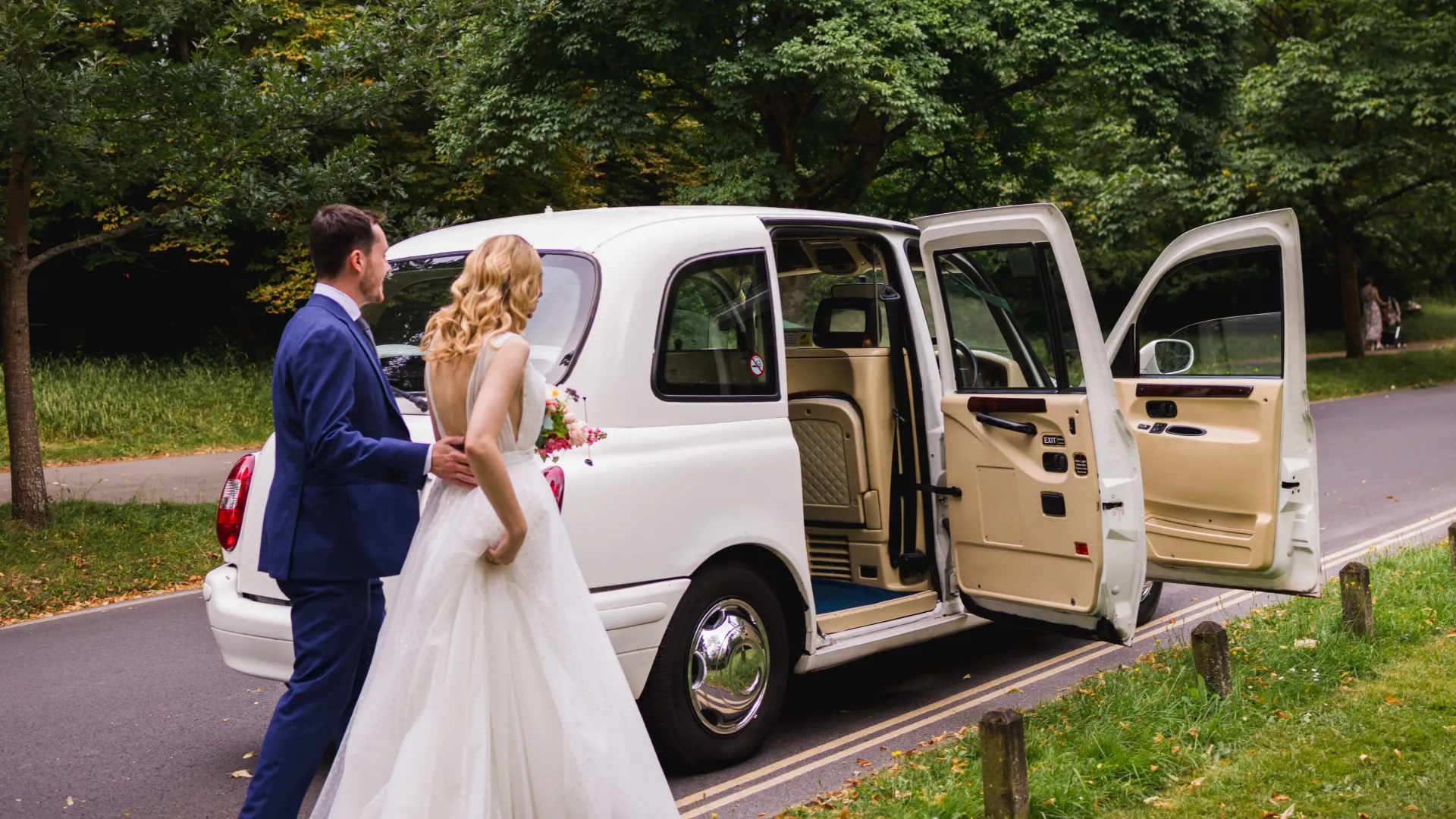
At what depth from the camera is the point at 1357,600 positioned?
639cm

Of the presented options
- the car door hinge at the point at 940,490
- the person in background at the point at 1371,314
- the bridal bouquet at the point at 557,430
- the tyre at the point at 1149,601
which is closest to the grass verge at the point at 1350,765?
the car door hinge at the point at 940,490

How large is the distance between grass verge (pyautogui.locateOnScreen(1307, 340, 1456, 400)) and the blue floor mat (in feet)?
62.1

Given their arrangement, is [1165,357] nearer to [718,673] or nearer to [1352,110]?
[718,673]

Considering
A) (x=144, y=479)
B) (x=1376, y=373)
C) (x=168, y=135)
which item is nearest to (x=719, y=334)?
(x=168, y=135)

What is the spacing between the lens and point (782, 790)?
194 inches

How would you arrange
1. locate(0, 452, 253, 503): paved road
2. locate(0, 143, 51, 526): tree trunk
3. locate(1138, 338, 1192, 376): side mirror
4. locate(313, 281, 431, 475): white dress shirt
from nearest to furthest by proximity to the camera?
locate(313, 281, 431, 475): white dress shirt, locate(1138, 338, 1192, 376): side mirror, locate(0, 143, 51, 526): tree trunk, locate(0, 452, 253, 503): paved road

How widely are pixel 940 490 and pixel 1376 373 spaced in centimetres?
2403

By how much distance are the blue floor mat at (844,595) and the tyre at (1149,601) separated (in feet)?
6.66

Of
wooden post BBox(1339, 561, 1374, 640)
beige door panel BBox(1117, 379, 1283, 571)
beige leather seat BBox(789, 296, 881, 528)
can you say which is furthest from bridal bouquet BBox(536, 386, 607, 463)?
wooden post BBox(1339, 561, 1374, 640)

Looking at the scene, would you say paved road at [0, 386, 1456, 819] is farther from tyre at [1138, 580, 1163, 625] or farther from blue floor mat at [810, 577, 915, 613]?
blue floor mat at [810, 577, 915, 613]

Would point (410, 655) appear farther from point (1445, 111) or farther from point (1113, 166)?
point (1113, 166)

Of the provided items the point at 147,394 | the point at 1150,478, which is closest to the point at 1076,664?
the point at 1150,478

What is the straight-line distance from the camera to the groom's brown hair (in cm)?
390

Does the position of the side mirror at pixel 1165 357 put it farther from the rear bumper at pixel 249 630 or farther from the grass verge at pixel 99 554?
the grass verge at pixel 99 554
